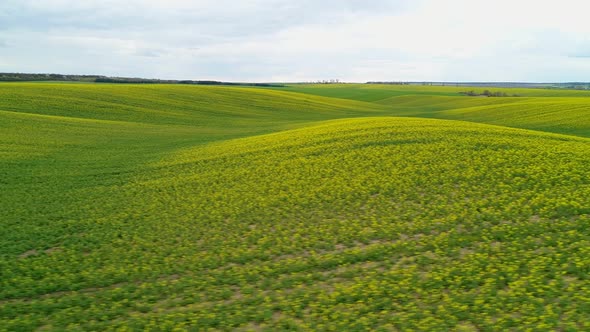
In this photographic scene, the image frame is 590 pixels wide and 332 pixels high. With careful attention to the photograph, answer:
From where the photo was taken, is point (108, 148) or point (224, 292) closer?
point (224, 292)

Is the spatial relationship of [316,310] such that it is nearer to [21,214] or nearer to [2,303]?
[2,303]

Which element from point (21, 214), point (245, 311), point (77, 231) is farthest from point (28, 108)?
point (245, 311)

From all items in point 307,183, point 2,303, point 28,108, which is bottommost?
point 2,303

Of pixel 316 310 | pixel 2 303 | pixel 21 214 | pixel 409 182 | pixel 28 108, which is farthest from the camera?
pixel 28 108

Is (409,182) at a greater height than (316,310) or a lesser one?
greater

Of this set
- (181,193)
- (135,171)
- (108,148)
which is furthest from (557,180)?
Answer: (108,148)

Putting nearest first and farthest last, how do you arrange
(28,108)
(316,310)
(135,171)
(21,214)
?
(316,310) → (21,214) → (135,171) → (28,108)
